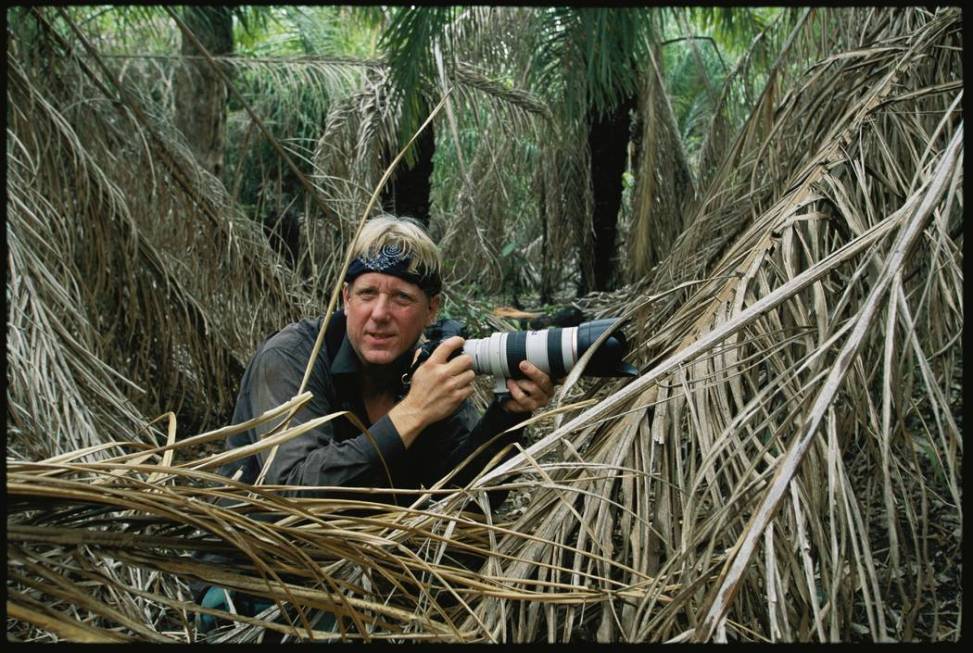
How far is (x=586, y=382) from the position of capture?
314 centimetres

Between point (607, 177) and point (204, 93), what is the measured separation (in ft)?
13.0

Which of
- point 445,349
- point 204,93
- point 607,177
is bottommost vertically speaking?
point 445,349

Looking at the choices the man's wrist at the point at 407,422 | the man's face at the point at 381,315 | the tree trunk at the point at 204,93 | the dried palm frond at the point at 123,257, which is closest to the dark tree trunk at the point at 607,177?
the dried palm frond at the point at 123,257

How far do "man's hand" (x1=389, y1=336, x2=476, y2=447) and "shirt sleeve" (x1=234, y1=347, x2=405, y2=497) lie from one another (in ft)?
0.11

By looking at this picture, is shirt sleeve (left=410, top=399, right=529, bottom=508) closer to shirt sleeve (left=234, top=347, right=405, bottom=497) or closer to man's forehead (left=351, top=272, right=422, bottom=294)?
shirt sleeve (left=234, top=347, right=405, bottom=497)

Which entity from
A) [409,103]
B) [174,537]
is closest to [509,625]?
[174,537]

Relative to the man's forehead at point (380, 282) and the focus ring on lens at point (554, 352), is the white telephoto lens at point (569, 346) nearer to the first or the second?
the focus ring on lens at point (554, 352)

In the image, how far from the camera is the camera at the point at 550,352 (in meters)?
1.76

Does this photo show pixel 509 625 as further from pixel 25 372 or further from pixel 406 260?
pixel 25 372

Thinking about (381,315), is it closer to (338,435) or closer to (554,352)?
(338,435)

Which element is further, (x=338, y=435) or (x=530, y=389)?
A: (x=338, y=435)

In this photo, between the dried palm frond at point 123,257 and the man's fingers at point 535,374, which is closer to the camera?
the man's fingers at point 535,374

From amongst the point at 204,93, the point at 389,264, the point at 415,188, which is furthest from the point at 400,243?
the point at 204,93

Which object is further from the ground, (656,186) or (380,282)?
(656,186)
